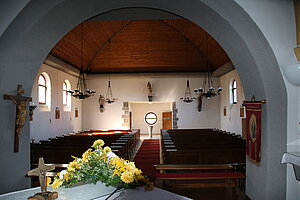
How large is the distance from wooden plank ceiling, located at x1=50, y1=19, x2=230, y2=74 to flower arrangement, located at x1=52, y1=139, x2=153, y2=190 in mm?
9120

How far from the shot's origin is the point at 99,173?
2.60 meters

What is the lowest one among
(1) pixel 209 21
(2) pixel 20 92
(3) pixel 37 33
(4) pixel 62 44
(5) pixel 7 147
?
(5) pixel 7 147

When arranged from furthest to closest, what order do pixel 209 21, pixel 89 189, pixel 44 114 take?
pixel 44 114
pixel 209 21
pixel 89 189

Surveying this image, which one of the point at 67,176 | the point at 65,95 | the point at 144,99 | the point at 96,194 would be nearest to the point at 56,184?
the point at 67,176

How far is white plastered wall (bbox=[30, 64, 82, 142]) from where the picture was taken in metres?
10.1

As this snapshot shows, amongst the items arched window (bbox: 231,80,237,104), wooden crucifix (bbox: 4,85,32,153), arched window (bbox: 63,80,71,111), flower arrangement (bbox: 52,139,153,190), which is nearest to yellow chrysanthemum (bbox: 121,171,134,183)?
flower arrangement (bbox: 52,139,153,190)

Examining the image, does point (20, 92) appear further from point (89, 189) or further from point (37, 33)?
point (89, 189)

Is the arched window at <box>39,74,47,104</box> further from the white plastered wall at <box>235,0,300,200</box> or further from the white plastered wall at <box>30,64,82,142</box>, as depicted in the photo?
the white plastered wall at <box>235,0,300,200</box>

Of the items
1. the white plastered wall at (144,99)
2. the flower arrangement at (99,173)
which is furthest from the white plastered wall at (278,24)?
the white plastered wall at (144,99)

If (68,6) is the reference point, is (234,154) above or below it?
below

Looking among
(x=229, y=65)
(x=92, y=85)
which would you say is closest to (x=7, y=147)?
(x=229, y=65)

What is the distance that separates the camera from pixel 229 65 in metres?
12.2

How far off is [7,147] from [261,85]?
13.7 ft

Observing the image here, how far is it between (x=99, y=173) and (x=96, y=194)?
0.21 metres
